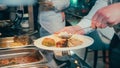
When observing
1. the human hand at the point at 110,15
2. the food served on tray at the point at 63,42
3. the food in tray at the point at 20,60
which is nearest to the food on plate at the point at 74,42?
the food served on tray at the point at 63,42

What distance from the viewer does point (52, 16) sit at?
8.16 feet

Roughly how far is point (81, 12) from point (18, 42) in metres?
4.14

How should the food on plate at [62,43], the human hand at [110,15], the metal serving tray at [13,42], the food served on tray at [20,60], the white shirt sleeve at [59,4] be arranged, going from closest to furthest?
1. the human hand at [110,15]
2. the food on plate at [62,43]
3. the food served on tray at [20,60]
4. the metal serving tray at [13,42]
5. the white shirt sleeve at [59,4]

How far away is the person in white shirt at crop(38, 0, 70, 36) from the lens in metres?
2.41

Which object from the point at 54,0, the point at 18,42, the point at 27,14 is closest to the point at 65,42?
the point at 18,42

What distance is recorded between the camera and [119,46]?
1.41 m

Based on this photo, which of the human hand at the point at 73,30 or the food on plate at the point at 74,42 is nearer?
the food on plate at the point at 74,42

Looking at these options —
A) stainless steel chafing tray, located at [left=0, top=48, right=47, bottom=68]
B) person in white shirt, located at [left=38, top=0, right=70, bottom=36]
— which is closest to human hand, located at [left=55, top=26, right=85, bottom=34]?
stainless steel chafing tray, located at [left=0, top=48, right=47, bottom=68]

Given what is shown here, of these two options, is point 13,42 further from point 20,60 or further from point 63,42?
point 63,42

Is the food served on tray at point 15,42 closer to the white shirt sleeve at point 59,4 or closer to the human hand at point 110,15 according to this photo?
the white shirt sleeve at point 59,4

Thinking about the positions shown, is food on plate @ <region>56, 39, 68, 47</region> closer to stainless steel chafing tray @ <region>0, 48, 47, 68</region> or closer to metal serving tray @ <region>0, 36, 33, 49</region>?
stainless steel chafing tray @ <region>0, 48, 47, 68</region>

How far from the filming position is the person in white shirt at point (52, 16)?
7.90ft

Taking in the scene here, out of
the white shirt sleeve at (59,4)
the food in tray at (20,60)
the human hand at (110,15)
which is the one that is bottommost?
the food in tray at (20,60)

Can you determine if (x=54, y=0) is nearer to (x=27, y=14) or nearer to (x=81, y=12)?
(x=27, y=14)
